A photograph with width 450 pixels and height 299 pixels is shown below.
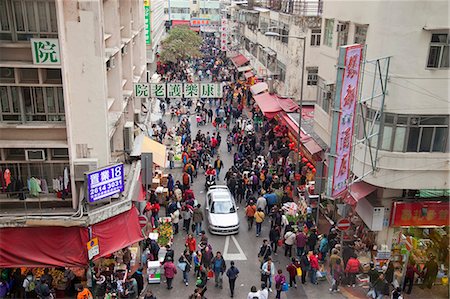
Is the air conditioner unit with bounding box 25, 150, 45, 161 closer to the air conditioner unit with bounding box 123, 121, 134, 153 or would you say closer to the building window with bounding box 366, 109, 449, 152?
the air conditioner unit with bounding box 123, 121, 134, 153

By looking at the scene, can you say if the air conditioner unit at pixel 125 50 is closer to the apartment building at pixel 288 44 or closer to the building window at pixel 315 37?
the apartment building at pixel 288 44

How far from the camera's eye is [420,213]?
16.6m

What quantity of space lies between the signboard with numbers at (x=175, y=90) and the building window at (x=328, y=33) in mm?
7822

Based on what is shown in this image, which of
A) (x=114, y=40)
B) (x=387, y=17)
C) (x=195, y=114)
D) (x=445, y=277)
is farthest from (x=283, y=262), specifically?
(x=195, y=114)

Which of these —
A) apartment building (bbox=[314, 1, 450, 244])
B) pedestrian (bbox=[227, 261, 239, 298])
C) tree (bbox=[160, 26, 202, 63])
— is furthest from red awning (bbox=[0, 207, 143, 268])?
tree (bbox=[160, 26, 202, 63])

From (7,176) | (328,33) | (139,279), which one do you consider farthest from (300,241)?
(7,176)

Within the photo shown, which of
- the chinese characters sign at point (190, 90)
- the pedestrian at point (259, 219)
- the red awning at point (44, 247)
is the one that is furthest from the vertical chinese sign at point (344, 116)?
the red awning at point (44, 247)

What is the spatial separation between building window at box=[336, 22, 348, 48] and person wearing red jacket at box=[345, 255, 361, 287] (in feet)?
29.5

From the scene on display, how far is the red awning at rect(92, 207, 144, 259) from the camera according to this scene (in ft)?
46.8

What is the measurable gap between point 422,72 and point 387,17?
7.05 ft

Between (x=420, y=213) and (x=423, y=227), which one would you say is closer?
(x=420, y=213)

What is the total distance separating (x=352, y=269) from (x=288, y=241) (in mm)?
2720

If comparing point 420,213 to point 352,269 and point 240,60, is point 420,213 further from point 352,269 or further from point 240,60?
point 240,60

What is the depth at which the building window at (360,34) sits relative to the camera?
1661cm
